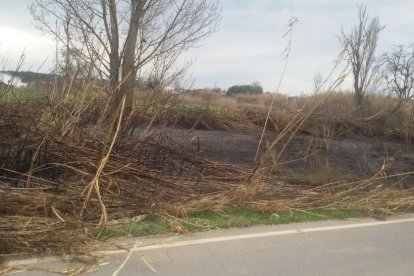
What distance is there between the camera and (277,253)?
5.70 m

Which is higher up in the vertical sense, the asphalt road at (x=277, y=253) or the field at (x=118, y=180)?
the field at (x=118, y=180)

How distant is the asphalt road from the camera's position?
510cm

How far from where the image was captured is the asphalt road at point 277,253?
16.7ft

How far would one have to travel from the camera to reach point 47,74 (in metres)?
9.36

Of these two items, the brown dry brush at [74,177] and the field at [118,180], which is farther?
the field at [118,180]

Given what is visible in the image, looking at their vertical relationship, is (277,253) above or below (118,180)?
below

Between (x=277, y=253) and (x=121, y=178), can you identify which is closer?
(x=277, y=253)

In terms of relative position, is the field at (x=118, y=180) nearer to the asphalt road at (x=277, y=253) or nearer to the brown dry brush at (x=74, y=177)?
the brown dry brush at (x=74, y=177)

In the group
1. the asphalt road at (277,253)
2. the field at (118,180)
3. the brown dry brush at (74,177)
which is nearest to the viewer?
the asphalt road at (277,253)

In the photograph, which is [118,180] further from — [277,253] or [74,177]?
[277,253]

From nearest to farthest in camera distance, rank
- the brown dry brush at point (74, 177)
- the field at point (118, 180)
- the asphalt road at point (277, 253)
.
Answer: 1. the asphalt road at point (277, 253)
2. the brown dry brush at point (74, 177)
3. the field at point (118, 180)

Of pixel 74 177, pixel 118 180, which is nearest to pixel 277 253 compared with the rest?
pixel 118 180

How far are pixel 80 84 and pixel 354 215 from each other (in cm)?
554

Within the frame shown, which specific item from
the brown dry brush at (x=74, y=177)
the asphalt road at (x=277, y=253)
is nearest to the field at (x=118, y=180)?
the brown dry brush at (x=74, y=177)
